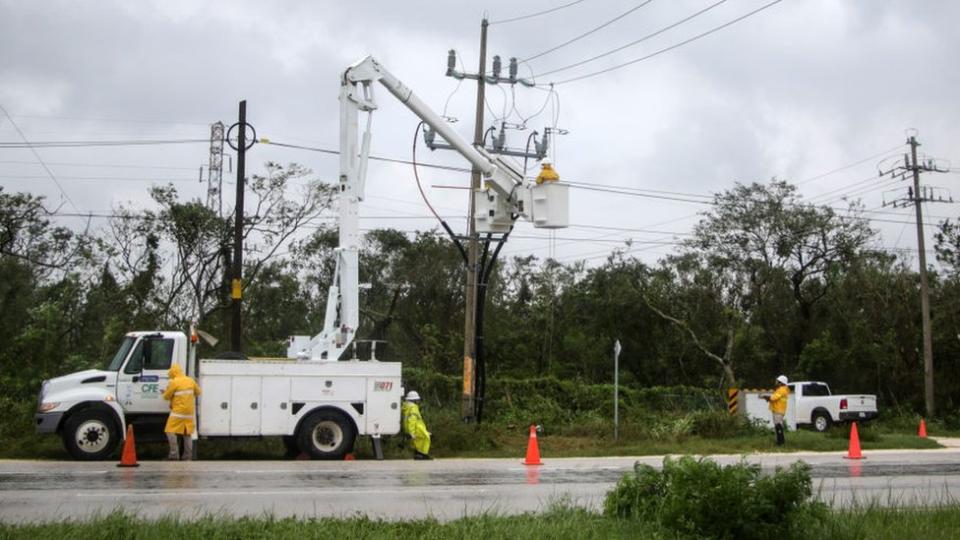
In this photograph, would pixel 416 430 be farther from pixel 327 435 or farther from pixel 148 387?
pixel 148 387

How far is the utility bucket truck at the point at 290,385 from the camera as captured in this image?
55.3ft

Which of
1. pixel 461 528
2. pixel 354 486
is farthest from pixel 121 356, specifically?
pixel 461 528

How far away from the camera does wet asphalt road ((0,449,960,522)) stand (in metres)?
10.8

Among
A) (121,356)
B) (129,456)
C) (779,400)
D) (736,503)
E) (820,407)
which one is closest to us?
(736,503)

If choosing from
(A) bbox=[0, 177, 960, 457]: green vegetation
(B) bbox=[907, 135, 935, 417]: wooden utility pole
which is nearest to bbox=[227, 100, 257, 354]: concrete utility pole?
(A) bbox=[0, 177, 960, 457]: green vegetation

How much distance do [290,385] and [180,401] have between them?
2.02 m

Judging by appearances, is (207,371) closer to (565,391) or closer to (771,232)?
(565,391)

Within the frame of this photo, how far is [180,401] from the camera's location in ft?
53.7

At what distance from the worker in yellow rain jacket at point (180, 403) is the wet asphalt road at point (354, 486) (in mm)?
585

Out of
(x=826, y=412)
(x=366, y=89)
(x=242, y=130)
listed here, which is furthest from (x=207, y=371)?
(x=826, y=412)

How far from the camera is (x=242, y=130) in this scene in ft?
80.5

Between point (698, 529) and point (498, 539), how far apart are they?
1888 millimetres

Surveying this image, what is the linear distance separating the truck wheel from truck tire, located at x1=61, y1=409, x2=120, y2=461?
2410 cm

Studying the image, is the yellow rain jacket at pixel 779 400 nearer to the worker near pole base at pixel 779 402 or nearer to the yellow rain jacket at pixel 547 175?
the worker near pole base at pixel 779 402
